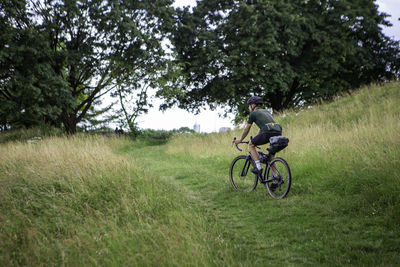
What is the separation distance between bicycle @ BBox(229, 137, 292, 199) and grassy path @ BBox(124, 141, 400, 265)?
0.81ft

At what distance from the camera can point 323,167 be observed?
706 cm

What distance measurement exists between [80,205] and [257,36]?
17275 mm

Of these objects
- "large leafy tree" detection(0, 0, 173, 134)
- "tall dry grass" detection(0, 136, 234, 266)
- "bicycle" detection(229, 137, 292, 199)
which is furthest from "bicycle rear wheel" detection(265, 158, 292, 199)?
"large leafy tree" detection(0, 0, 173, 134)

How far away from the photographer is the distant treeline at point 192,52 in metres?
15.7

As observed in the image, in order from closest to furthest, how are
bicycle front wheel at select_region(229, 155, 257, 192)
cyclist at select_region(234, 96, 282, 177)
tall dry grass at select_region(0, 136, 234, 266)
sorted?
1. tall dry grass at select_region(0, 136, 234, 266)
2. cyclist at select_region(234, 96, 282, 177)
3. bicycle front wheel at select_region(229, 155, 257, 192)

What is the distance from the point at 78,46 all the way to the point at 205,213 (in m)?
16.6

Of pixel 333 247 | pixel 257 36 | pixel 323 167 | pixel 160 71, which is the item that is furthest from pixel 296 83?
pixel 333 247

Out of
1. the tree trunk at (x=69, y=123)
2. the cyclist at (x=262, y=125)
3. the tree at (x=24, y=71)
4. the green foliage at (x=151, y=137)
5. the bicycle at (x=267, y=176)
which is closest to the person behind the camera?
the bicycle at (x=267, y=176)

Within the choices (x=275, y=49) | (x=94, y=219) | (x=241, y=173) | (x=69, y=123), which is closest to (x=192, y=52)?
(x=275, y=49)

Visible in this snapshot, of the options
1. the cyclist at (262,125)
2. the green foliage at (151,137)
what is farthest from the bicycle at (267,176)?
the green foliage at (151,137)

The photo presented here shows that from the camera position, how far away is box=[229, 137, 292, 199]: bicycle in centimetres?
612

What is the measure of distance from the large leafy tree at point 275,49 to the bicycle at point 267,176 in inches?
480

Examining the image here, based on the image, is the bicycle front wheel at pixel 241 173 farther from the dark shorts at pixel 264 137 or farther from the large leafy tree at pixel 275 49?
the large leafy tree at pixel 275 49

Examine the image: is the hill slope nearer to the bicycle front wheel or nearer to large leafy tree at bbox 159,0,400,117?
the bicycle front wheel
